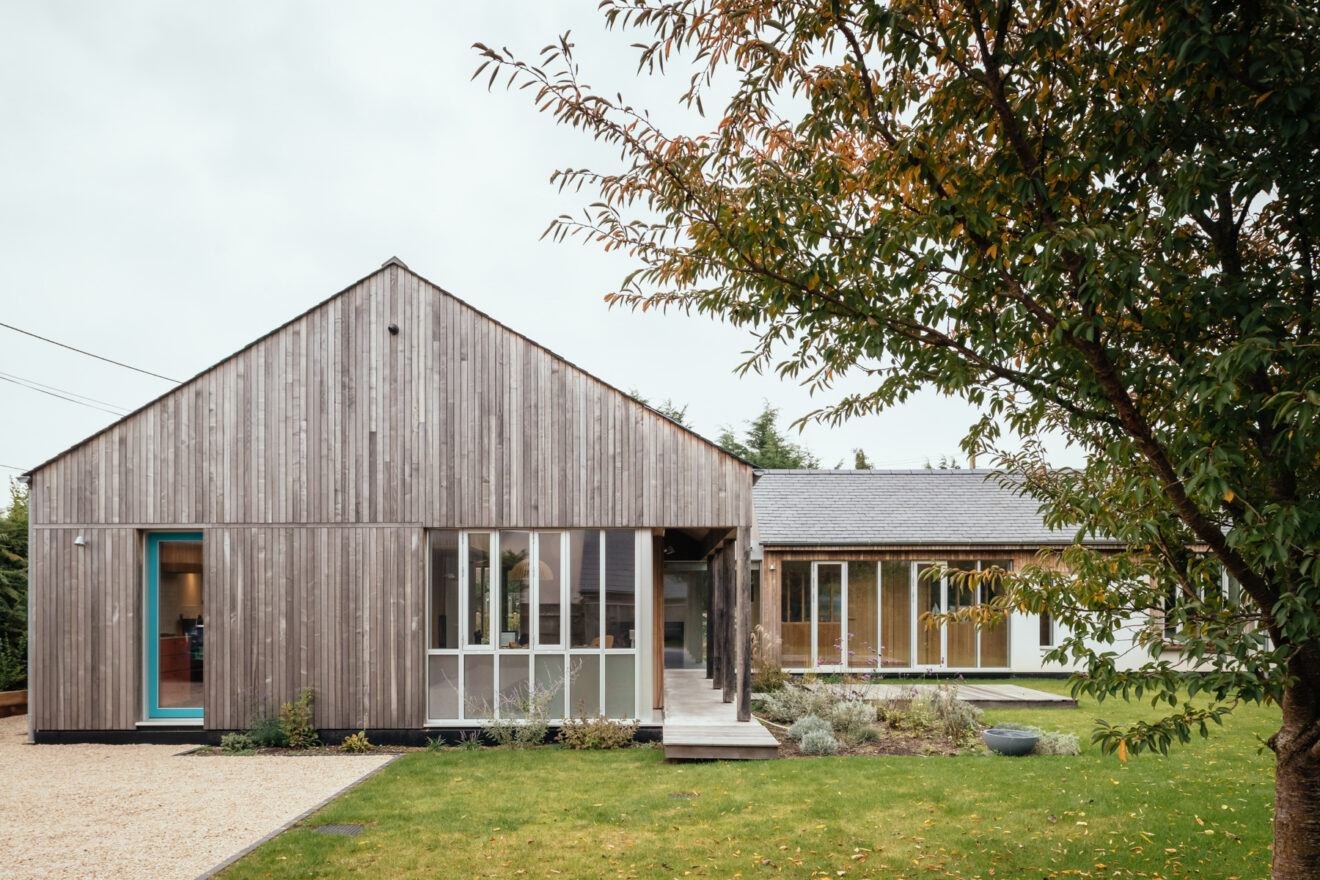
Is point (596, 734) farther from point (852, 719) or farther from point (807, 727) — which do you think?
point (852, 719)

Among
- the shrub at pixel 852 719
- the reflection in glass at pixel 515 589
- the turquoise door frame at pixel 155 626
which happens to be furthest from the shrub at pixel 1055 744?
the turquoise door frame at pixel 155 626

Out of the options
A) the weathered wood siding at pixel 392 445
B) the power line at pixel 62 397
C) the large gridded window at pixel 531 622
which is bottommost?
the large gridded window at pixel 531 622

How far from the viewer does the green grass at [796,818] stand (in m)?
6.10

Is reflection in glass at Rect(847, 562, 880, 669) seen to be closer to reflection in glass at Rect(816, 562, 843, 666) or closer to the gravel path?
reflection in glass at Rect(816, 562, 843, 666)

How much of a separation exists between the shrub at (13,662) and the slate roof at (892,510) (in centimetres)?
1343

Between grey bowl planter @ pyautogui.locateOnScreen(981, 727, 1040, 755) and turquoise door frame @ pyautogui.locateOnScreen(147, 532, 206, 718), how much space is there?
1005 centimetres

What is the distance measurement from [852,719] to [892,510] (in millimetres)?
8950

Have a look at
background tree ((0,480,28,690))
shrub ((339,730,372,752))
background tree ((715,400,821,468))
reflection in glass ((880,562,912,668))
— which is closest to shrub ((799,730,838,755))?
shrub ((339,730,372,752))

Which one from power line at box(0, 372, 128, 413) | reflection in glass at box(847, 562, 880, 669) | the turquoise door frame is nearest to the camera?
the turquoise door frame

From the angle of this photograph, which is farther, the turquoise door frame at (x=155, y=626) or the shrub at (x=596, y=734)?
the turquoise door frame at (x=155, y=626)

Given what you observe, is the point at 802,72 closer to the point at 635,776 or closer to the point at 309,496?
the point at 635,776

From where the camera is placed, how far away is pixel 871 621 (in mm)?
17953

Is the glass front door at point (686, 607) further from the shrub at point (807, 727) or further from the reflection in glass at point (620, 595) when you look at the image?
the shrub at point (807, 727)

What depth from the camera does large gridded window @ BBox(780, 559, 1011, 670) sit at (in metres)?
17.9
